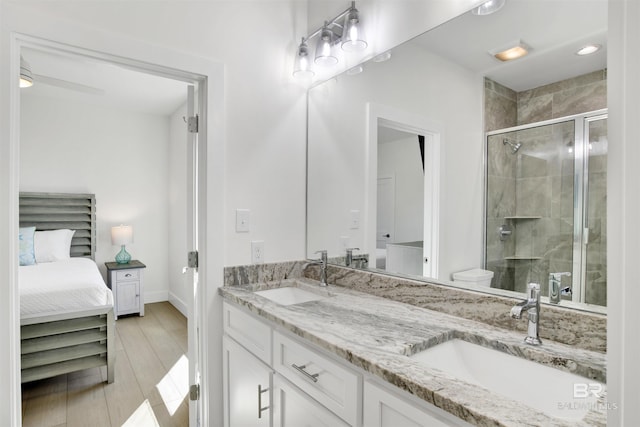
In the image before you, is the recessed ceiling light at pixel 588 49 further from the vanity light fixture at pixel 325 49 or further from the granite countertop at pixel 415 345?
the vanity light fixture at pixel 325 49

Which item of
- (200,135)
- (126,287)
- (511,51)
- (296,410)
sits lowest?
(126,287)

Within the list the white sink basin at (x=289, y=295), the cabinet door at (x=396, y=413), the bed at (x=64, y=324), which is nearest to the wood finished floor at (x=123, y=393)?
Answer: the bed at (x=64, y=324)

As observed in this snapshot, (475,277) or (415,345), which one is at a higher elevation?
(475,277)

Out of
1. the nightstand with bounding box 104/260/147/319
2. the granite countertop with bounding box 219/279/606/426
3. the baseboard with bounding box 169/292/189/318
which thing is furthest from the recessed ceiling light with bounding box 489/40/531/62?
the nightstand with bounding box 104/260/147/319

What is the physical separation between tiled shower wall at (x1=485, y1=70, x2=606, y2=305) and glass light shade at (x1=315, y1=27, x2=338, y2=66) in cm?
83

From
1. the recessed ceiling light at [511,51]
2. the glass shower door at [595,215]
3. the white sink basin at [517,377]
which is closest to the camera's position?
the white sink basin at [517,377]

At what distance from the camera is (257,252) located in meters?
1.86

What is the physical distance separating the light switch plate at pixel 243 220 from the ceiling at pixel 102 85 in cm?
161

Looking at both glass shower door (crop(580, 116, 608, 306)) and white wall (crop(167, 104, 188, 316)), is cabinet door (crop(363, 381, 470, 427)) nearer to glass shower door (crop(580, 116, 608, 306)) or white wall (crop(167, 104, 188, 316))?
glass shower door (crop(580, 116, 608, 306))

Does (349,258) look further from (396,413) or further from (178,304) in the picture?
(178,304)

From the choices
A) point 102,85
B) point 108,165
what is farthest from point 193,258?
point 108,165

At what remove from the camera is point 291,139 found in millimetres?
1981

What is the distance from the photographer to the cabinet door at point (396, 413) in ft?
2.47

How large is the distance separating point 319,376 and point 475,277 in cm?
66
